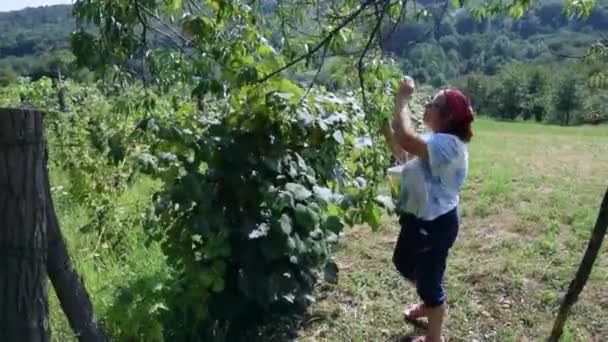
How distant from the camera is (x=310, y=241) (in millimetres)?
3801

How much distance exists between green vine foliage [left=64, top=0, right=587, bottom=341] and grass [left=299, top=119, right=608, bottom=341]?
50 cm

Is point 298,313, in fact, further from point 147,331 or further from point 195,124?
point 195,124

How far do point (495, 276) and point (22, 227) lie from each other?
3.04 metres

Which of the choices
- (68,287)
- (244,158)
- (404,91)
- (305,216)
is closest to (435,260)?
(305,216)

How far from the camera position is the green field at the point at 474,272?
4.13m

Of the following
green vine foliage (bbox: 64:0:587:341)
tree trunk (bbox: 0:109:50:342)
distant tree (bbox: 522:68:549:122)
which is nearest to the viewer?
tree trunk (bbox: 0:109:50:342)

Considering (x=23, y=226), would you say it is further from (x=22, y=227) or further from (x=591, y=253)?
(x=591, y=253)

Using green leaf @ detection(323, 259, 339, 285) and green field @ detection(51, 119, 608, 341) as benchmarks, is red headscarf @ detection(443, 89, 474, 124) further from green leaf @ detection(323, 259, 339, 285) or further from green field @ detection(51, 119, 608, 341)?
green field @ detection(51, 119, 608, 341)

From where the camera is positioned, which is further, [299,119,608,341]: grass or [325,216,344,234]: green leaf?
[299,119,608,341]: grass

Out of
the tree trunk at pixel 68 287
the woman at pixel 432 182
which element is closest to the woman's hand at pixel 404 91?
the woman at pixel 432 182

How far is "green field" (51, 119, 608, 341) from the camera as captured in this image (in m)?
4.13

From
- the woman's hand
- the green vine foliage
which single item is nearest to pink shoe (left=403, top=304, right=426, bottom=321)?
the green vine foliage

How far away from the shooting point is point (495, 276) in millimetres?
4590

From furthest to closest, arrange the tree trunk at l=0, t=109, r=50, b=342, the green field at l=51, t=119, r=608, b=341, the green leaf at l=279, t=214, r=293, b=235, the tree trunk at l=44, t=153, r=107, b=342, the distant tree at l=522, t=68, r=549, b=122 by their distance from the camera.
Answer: the distant tree at l=522, t=68, r=549, b=122 → the green field at l=51, t=119, r=608, b=341 → the green leaf at l=279, t=214, r=293, b=235 → the tree trunk at l=44, t=153, r=107, b=342 → the tree trunk at l=0, t=109, r=50, b=342
